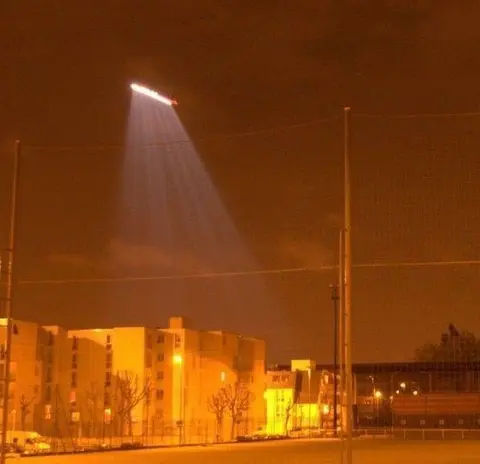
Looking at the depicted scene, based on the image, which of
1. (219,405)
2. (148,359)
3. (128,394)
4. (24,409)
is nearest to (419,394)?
(219,405)

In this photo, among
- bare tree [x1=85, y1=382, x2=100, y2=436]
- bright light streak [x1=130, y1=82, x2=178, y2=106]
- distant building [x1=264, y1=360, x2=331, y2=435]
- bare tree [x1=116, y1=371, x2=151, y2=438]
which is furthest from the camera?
distant building [x1=264, y1=360, x2=331, y2=435]

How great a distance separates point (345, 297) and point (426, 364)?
69934mm

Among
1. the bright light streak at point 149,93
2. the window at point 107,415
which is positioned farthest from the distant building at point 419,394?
the bright light streak at point 149,93

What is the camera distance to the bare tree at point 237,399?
59.4 metres

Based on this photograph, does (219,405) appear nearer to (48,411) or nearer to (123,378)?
(123,378)

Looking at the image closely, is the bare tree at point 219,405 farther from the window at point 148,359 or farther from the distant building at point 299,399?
the window at point 148,359

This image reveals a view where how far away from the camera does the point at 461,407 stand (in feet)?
198

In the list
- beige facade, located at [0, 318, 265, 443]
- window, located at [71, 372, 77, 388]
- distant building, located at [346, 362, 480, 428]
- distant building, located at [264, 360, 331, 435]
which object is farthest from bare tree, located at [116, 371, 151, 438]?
distant building, located at [346, 362, 480, 428]

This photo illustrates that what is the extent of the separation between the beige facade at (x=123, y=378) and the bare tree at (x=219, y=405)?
90cm

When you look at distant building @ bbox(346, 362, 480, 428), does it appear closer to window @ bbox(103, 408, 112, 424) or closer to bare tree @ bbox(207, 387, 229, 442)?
bare tree @ bbox(207, 387, 229, 442)

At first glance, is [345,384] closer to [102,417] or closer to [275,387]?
[102,417]

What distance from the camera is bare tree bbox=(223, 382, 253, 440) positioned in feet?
195

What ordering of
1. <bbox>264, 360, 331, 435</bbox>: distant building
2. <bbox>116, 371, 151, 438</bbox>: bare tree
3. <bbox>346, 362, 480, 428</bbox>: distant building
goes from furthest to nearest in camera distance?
<bbox>264, 360, 331, 435</bbox>: distant building < <bbox>346, 362, 480, 428</bbox>: distant building < <bbox>116, 371, 151, 438</bbox>: bare tree

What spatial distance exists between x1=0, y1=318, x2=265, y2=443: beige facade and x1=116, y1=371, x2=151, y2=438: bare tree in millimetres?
106
